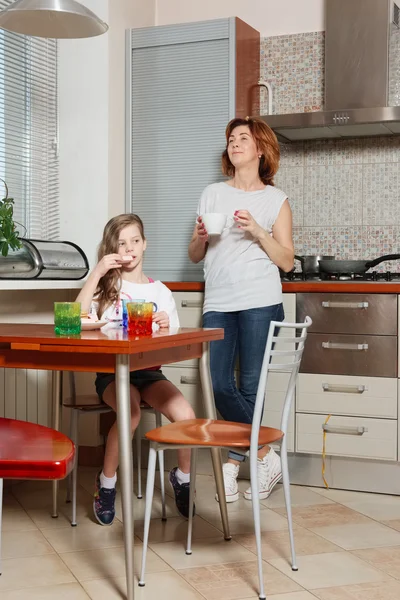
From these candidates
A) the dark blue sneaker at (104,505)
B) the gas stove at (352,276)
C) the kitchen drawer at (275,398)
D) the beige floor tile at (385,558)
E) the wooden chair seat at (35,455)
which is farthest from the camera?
the gas stove at (352,276)

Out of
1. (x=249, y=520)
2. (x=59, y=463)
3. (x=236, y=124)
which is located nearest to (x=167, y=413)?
(x=249, y=520)

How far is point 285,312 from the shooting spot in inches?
142

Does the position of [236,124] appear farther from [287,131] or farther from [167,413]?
[167,413]

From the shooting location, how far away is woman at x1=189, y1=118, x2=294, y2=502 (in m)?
3.39

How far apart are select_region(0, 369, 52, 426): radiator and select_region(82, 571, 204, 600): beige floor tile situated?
48.0 inches

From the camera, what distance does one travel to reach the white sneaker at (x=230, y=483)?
3.29 meters

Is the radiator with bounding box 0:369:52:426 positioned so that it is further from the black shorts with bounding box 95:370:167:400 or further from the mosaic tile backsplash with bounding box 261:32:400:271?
the mosaic tile backsplash with bounding box 261:32:400:271

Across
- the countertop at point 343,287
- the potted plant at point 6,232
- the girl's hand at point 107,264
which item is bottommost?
the countertop at point 343,287

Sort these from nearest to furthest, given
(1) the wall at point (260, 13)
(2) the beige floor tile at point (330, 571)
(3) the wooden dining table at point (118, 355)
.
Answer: (3) the wooden dining table at point (118, 355), (2) the beige floor tile at point (330, 571), (1) the wall at point (260, 13)

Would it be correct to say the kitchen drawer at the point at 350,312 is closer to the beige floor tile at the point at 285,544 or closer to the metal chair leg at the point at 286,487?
the beige floor tile at the point at 285,544

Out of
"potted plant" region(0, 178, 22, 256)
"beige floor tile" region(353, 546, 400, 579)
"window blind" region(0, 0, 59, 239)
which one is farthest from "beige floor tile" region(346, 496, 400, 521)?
"window blind" region(0, 0, 59, 239)

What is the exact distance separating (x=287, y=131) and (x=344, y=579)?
7.39 ft

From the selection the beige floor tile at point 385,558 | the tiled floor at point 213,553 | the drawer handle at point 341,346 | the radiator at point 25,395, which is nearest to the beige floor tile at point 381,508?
the tiled floor at point 213,553

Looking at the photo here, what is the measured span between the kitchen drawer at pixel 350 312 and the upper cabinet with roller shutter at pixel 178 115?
0.71 m
